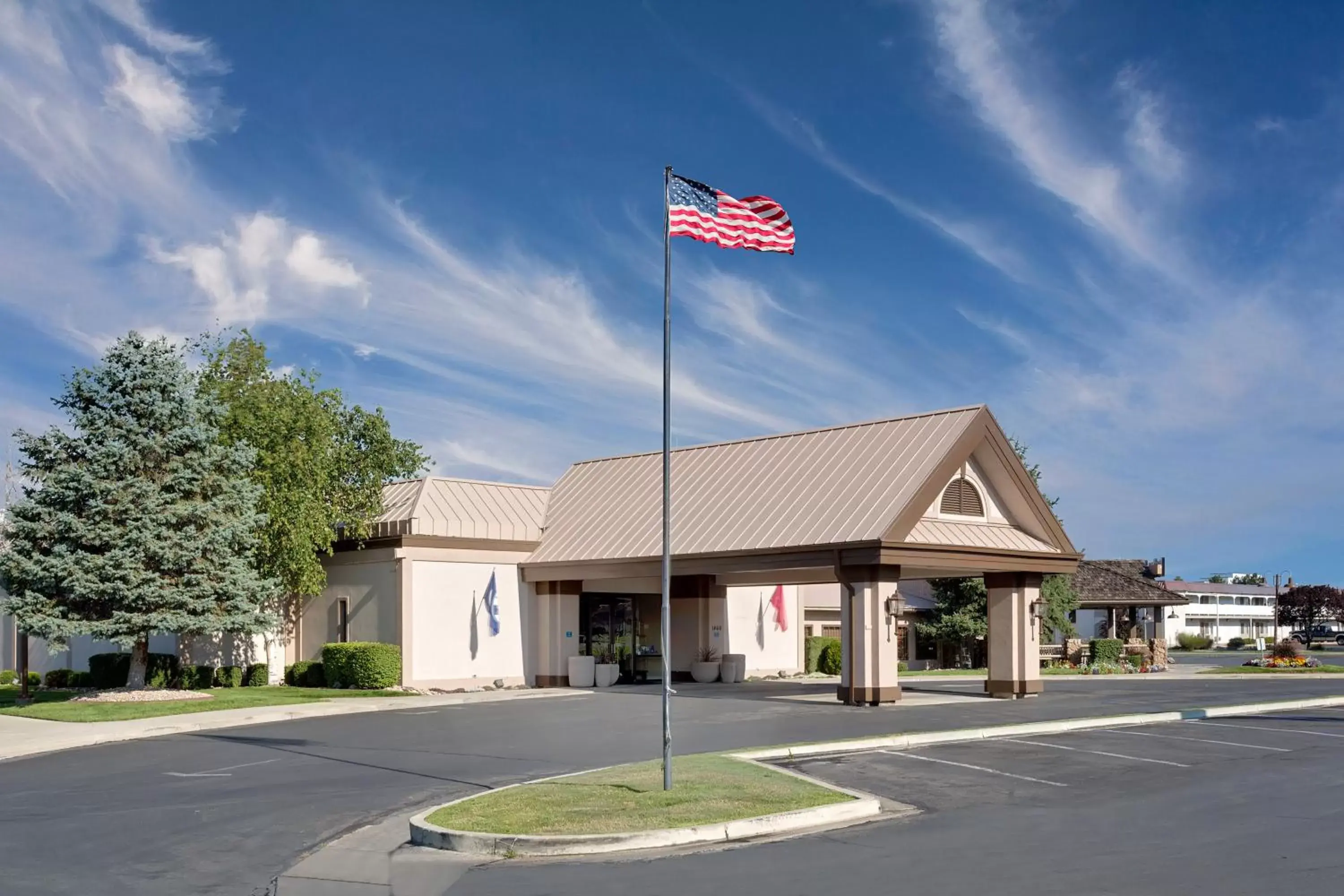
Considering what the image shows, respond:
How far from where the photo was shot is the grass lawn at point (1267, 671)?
4431 centimetres

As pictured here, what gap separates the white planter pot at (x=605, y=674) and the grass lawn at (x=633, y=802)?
2014cm

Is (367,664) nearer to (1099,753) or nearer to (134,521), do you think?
(134,521)

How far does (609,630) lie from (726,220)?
24254mm

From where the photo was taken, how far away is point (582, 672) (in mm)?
35531

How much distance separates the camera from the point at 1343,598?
128 m

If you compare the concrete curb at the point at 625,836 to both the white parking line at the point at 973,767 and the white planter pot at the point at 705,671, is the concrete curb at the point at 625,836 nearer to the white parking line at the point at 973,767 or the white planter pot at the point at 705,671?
the white parking line at the point at 973,767

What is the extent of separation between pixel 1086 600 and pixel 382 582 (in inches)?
1523

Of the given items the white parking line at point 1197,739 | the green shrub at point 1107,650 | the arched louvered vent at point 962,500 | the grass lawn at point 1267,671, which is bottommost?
the grass lawn at point 1267,671

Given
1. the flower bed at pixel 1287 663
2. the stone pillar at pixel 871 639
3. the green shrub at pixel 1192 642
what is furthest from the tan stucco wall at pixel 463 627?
the green shrub at pixel 1192 642

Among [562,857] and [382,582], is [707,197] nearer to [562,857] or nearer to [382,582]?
[562,857]

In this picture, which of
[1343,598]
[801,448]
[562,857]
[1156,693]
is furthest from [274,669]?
[1343,598]

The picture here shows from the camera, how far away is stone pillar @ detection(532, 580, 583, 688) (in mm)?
35531

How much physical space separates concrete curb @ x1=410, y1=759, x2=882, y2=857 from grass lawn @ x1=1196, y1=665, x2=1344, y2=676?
119ft

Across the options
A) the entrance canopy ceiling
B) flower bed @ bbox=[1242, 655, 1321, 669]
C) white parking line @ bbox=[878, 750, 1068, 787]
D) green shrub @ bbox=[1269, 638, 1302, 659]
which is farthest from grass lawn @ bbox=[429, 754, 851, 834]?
green shrub @ bbox=[1269, 638, 1302, 659]
